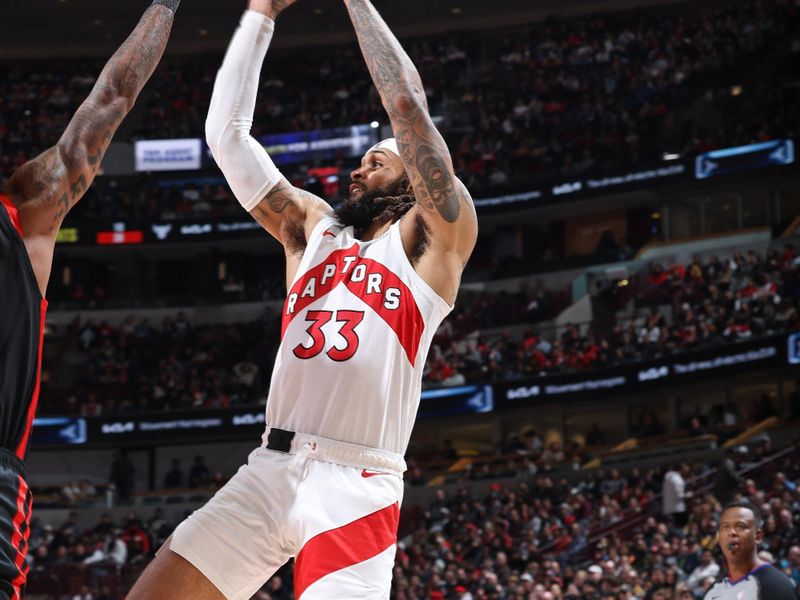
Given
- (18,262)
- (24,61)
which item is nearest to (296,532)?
(18,262)

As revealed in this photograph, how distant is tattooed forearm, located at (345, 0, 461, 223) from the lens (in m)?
4.24

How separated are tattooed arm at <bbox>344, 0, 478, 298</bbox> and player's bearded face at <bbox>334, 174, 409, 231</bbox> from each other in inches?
8.1

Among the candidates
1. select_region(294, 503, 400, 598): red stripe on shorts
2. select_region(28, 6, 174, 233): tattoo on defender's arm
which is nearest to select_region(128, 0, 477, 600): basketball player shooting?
select_region(294, 503, 400, 598): red stripe on shorts

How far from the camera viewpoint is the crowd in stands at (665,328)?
2373cm

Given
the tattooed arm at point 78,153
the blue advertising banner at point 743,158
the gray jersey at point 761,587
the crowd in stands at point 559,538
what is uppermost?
the blue advertising banner at point 743,158

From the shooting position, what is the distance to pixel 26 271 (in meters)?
3.21

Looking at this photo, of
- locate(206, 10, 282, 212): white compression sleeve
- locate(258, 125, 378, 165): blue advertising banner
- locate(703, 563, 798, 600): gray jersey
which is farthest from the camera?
locate(258, 125, 378, 165): blue advertising banner

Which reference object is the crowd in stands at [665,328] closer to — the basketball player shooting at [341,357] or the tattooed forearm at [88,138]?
the basketball player shooting at [341,357]

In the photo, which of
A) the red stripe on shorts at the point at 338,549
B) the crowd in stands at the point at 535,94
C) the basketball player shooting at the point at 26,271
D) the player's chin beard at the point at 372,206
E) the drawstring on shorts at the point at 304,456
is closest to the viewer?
the basketball player shooting at the point at 26,271

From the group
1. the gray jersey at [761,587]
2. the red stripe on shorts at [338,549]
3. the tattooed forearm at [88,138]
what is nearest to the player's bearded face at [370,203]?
the tattooed forearm at [88,138]

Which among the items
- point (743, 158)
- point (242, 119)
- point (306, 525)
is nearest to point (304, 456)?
point (306, 525)

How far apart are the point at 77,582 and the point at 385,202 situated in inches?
686

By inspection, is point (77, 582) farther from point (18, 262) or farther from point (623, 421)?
point (18, 262)

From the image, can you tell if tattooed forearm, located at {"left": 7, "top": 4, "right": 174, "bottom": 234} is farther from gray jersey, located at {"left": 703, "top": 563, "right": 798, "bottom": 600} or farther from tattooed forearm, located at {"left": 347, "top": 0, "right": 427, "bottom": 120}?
gray jersey, located at {"left": 703, "top": 563, "right": 798, "bottom": 600}
